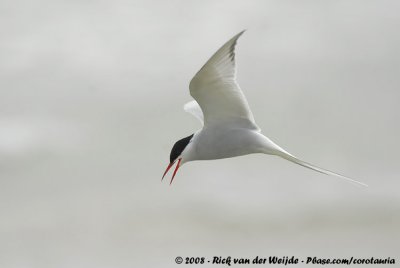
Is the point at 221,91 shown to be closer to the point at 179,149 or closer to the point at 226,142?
the point at 226,142

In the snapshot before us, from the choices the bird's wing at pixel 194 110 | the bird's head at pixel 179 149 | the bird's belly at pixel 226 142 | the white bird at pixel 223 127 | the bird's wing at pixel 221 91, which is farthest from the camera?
the bird's wing at pixel 194 110

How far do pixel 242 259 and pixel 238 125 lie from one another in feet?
3.78

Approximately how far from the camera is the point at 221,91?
3732 millimetres

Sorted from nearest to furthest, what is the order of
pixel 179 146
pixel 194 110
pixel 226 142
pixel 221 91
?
pixel 221 91 → pixel 226 142 → pixel 179 146 → pixel 194 110

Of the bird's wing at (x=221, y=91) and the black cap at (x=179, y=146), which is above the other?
the bird's wing at (x=221, y=91)

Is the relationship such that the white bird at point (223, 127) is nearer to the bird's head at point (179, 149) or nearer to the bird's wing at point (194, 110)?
the bird's head at point (179, 149)

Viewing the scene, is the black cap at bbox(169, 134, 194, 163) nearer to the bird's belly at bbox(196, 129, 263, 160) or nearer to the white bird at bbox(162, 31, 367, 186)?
the white bird at bbox(162, 31, 367, 186)

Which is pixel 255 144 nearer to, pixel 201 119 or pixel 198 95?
pixel 198 95

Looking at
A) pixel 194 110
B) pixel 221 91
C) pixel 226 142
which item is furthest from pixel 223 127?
pixel 194 110

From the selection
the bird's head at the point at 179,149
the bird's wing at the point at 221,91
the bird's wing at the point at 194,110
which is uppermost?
the bird's wing at the point at 221,91

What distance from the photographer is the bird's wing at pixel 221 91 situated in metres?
3.50

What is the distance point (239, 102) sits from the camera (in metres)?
3.83

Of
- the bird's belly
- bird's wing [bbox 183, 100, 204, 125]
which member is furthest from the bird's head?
bird's wing [bbox 183, 100, 204, 125]

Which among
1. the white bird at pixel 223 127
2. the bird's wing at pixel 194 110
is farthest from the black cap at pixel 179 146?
the bird's wing at pixel 194 110
